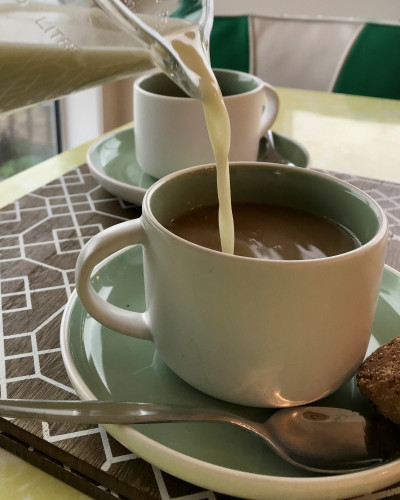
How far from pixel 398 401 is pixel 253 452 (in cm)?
11

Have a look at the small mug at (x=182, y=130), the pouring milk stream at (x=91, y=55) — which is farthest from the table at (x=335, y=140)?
the pouring milk stream at (x=91, y=55)

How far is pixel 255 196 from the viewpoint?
590 millimetres

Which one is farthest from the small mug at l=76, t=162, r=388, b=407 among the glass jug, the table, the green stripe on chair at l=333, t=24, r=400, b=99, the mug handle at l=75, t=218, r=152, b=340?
the green stripe on chair at l=333, t=24, r=400, b=99

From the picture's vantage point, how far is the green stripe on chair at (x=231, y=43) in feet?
5.80

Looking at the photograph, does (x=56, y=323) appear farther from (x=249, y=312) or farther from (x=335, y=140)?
(x=335, y=140)

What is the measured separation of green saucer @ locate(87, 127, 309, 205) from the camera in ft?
2.67

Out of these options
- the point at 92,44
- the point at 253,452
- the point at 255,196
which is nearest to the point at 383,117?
the point at 255,196

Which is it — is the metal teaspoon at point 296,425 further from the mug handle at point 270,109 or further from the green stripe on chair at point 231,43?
the green stripe on chair at point 231,43

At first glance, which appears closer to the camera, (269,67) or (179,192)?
(179,192)

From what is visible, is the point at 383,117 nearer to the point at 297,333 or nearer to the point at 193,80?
the point at 193,80

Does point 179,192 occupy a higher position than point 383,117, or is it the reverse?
point 179,192

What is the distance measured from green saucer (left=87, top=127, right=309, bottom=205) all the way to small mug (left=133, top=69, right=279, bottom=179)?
35 millimetres

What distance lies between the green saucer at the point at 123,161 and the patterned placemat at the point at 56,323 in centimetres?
3

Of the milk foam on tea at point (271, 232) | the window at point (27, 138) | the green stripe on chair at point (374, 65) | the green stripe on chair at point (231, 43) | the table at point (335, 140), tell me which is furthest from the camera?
the window at point (27, 138)
